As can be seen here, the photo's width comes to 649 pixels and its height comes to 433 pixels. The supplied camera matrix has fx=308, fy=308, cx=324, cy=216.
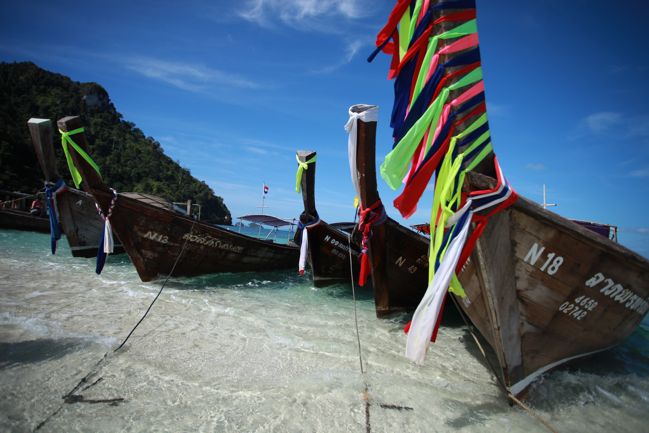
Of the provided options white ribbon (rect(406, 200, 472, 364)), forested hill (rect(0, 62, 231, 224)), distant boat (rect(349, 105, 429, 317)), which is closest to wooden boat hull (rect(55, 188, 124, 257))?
distant boat (rect(349, 105, 429, 317))

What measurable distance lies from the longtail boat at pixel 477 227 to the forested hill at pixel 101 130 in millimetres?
45233

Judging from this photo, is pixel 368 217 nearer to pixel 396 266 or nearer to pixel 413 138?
pixel 396 266

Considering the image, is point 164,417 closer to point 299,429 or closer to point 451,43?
point 299,429

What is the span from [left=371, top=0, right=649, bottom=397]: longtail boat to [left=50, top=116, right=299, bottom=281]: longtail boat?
6.09 metres

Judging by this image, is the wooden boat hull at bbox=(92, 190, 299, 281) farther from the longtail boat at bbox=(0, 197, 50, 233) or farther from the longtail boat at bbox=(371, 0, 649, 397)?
the longtail boat at bbox=(0, 197, 50, 233)

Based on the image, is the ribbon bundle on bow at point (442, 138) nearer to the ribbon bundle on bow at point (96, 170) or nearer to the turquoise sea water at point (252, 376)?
the turquoise sea water at point (252, 376)

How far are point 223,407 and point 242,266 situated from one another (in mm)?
6465

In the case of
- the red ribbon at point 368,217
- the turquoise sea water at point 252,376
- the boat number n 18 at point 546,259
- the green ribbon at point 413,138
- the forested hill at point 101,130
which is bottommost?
the turquoise sea water at point 252,376

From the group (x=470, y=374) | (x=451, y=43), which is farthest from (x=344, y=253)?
(x=451, y=43)

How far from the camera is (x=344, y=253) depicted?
336 inches

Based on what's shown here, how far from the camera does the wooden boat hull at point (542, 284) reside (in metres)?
2.92

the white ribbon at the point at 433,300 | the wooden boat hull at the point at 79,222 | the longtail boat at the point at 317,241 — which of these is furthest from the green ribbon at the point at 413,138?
the wooden boat hull at the point at 79,222

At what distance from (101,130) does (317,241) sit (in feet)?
221

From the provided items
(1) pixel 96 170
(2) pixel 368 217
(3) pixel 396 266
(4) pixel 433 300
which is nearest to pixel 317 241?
(3) pixel 396 266
